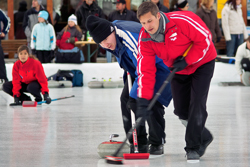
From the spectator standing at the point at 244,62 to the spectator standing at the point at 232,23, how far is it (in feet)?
3.79

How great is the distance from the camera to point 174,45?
274 centimetres

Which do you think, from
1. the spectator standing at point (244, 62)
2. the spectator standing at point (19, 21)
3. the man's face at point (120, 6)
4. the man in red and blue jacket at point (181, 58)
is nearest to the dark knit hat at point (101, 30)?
the man in red and blue jacket at point (181, 58)

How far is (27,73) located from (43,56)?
3.44 meters

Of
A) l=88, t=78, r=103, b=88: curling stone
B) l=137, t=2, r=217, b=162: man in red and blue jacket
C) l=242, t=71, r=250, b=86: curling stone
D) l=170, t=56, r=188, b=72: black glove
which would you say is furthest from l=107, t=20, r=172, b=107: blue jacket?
l=242, t=71, r=250, b=86: curling stone

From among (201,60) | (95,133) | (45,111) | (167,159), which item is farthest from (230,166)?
(45,111)

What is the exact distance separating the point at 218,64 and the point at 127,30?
6.67 metres

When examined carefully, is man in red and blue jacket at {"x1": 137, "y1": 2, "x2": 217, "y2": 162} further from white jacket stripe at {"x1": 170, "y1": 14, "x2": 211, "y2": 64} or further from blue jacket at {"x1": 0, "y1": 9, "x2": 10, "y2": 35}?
blue jacket at {"x1": 0, "y1": 9, "x2": 10, "y2": 35}

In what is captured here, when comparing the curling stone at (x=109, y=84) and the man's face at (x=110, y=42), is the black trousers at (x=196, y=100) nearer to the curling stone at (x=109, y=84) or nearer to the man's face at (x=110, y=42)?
the man's face at (x=110, y=42)

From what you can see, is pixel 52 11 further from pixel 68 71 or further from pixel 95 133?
pixel 95 133

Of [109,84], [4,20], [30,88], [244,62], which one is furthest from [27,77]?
[244,62]

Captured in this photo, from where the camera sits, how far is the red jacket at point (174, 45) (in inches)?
107

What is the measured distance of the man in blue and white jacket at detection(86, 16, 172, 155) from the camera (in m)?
2.97

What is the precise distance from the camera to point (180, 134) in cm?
388

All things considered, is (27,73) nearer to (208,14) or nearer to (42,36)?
(42,36)
